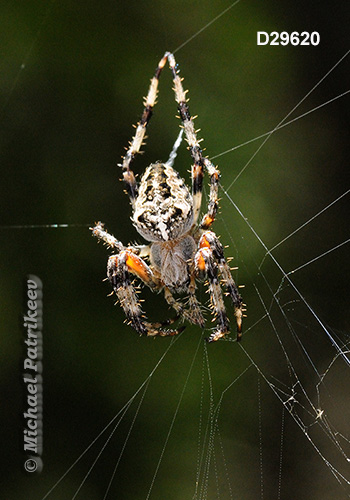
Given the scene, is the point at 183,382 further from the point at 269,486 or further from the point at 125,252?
the point at 125,252

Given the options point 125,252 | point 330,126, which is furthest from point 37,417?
point 330,126

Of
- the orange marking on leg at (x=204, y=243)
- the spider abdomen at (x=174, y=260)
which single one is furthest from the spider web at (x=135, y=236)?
the orange marking on leg at (x=204, y=243)

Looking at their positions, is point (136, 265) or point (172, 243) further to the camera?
point (172, 243)

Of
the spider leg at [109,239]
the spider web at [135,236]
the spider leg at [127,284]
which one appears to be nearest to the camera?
the spider leg at [127,284]

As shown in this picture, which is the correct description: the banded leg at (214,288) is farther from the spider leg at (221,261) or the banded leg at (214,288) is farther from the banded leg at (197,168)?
the banded leg at (197,168)

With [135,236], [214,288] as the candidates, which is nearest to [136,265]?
[214,288]

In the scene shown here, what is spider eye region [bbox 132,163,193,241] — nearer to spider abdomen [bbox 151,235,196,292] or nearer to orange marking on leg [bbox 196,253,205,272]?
spider abdomen [bbox 151,235,196,292]

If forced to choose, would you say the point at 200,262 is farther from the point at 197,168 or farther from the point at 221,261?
the point at 197,168

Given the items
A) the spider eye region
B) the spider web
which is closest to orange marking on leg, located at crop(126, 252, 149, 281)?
the spider eye region
